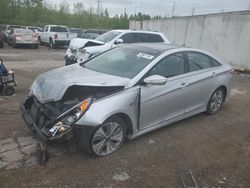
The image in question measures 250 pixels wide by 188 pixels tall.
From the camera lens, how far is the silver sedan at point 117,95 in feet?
11.9

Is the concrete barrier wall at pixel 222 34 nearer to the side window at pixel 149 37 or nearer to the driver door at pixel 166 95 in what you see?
the side window at pixel 149 37

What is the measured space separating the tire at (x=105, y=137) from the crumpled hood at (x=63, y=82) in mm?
575

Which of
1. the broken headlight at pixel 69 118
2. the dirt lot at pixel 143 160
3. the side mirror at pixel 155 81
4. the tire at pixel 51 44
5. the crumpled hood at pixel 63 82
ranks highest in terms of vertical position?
the side mirror at pixel 155 81

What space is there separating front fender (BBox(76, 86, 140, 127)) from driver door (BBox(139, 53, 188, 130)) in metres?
0.16

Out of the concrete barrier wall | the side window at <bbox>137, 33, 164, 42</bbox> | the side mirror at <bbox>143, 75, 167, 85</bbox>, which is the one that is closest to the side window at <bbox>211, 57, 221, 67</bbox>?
the side mirror at <bbox>143, 75, 167, 85</bbox>

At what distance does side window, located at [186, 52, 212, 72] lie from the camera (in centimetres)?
523

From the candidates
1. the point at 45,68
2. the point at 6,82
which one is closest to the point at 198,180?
the point at 6,82

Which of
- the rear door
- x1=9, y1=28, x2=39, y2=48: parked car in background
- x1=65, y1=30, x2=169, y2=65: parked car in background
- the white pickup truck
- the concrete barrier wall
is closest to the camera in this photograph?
the rear door

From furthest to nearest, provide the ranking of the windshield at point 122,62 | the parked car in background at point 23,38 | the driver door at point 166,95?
the parked car in background at point 23,38 < the windshield at point 122,62 < the driver door at point 166,95

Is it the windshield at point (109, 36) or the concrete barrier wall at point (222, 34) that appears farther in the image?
the concrete barrier wall at point (222, 34)

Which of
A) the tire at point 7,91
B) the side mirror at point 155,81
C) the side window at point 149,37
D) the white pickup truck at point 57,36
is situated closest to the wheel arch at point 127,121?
the side mirror at point 155,81

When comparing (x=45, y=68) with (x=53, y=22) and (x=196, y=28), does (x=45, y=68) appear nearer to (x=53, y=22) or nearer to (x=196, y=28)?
(x=196, y=28)

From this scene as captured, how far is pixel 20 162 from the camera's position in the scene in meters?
3.67

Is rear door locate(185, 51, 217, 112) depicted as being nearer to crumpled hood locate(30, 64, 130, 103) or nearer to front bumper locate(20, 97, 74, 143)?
crumpled hood locate(30, 64, 130, 103)
